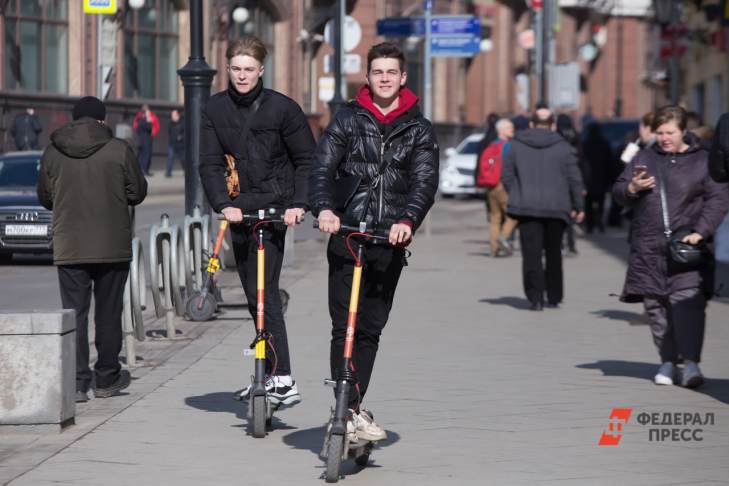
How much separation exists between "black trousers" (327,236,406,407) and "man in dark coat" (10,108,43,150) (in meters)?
30.4

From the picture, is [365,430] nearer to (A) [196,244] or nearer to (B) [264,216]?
(B) [264,216]

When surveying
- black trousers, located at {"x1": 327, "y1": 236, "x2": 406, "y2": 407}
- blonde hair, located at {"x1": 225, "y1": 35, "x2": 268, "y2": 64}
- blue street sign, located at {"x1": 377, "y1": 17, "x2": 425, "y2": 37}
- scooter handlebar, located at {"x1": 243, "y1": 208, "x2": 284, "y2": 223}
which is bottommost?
black trousers, located at {"x1": 327, "y1": 236, "x2": 406, "y2": 407}

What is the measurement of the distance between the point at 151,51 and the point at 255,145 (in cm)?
3810

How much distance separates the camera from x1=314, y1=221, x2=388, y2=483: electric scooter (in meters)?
7.14

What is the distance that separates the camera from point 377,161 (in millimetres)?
7570

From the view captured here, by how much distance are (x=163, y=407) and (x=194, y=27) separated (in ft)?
18.1

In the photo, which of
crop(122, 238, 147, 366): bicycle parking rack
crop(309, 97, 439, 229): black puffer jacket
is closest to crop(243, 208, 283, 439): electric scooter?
crop(309, 97, 439, 229): black puffer jacket

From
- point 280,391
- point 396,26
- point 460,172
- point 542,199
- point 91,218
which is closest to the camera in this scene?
point 280,391

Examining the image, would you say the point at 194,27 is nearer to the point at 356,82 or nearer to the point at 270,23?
the point at 270,23

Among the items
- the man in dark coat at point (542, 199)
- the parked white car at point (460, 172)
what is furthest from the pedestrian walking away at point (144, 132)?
the man in dark coat at point (542, 199)

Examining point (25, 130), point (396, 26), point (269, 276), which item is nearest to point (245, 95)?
point (269, 276)

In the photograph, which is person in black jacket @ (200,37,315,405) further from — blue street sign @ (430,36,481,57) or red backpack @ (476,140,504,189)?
blue street sign @ (430,36,481,57)

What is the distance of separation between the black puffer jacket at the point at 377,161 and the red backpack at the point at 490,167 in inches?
546

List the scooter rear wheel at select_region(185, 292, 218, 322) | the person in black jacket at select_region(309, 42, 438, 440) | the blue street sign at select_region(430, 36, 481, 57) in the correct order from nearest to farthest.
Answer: the person in black jacket at select_region(309, 42, 438, 440), the scooter rear wheel at select_region(185, 292, 218, 322), the blue street sign at select_region(430, 36, 481, 57)
